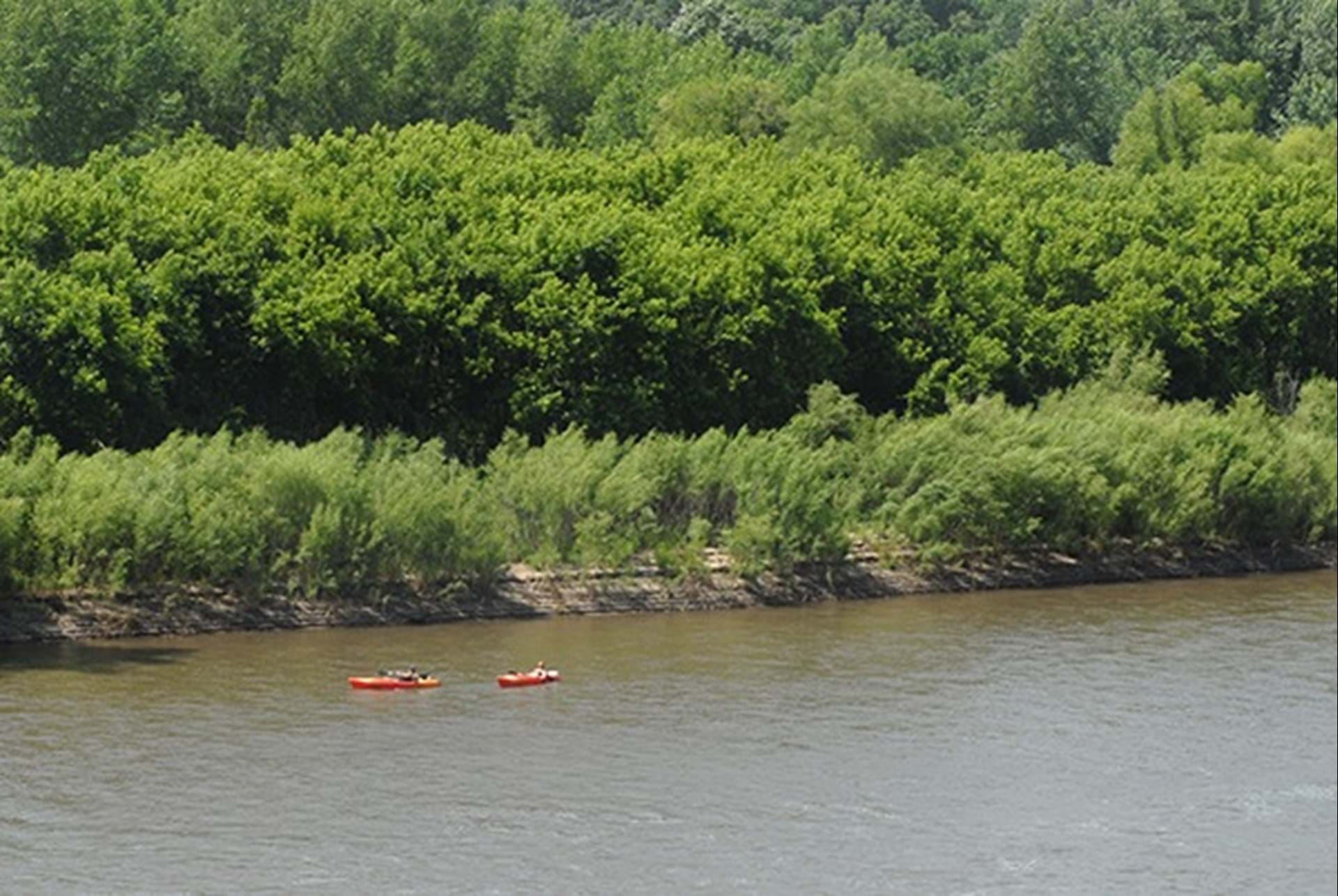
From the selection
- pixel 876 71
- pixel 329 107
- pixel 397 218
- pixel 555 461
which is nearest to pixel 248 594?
pixel 555 461

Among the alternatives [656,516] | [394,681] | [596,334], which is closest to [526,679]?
[394,681]

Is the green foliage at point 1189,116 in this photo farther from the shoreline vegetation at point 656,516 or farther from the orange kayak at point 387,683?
the orange kayak at point 387,683

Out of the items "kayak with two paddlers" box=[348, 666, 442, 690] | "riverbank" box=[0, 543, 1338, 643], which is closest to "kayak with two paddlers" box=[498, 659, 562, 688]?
"kayak with two paddlers" box=[348, 666, 442, 690]

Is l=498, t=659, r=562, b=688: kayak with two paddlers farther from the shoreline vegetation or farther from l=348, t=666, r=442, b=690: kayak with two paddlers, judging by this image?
the shoreline vegetation

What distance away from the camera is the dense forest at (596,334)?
54312 mm

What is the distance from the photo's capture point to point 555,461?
2215 inches

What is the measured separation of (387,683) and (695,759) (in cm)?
713

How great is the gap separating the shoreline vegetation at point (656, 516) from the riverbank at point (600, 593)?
5cm

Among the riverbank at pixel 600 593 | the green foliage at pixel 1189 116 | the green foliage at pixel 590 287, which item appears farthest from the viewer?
the green foliage at pixel 1189 116

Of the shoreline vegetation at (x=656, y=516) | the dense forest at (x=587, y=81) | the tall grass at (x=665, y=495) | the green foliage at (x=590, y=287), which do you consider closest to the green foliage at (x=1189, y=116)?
the dense forest at (x=587, y=81)

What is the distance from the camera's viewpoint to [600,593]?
5488 centimetres

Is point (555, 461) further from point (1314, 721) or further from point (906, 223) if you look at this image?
point (1314, 721)

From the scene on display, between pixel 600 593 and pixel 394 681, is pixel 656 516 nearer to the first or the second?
pixel 600 593

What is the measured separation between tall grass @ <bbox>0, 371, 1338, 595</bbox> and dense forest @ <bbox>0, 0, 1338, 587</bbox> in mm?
86
